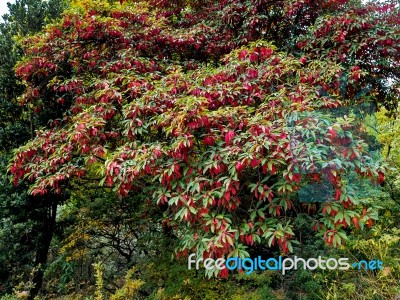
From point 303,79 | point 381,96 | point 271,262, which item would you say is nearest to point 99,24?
point 303,79

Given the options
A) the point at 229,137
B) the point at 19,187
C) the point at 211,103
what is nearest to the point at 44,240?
the point at 19,187

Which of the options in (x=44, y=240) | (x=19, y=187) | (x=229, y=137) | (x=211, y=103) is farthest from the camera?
(x=44, y=240)

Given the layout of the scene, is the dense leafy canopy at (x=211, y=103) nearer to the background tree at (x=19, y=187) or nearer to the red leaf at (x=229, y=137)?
the red leaf at (x=229, y=137)

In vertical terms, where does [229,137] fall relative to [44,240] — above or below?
above

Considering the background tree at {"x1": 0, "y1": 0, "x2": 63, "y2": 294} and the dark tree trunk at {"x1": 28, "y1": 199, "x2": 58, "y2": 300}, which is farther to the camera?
the dark tree trunk at {"x1": 28, "y1": 199, "x2": 58, "y2": 300}

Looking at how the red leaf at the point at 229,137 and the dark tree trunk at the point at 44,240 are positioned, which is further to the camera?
the dark tree trunk at the point at 44,240

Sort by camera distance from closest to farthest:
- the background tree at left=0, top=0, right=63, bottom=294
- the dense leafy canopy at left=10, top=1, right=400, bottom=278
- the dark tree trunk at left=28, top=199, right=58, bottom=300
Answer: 1. the dense leafy canopy at left=10, top=1, right=400, bottom=278
2. the background tree at left=0, top=0, right=63, bottom=294
3. the dark tree trunk at left=28, top=199, right=58, bottom=300

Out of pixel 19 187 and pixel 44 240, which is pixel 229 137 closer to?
pixel 19 187

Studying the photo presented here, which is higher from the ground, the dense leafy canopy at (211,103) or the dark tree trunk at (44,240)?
the dense leafy canopy at (211,103)

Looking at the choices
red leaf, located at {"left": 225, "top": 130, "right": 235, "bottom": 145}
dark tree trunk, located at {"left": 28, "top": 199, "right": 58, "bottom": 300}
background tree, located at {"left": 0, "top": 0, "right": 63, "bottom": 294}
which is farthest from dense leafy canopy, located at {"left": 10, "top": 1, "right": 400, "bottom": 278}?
dark tree trunk, located at {"left": 28, "top": 199, "right": 58, "bottom": 300}

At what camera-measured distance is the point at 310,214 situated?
109 inches

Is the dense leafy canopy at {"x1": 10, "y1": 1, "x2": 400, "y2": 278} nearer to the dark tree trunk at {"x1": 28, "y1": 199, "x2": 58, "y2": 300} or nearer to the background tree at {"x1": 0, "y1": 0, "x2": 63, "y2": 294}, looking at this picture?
the background tree at {"x1": 0, "y1": 0, "x2": 63, "y2": 294}

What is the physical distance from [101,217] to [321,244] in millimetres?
2615

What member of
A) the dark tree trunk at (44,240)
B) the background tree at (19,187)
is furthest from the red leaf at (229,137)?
the dark tree trunk at (44,240)
